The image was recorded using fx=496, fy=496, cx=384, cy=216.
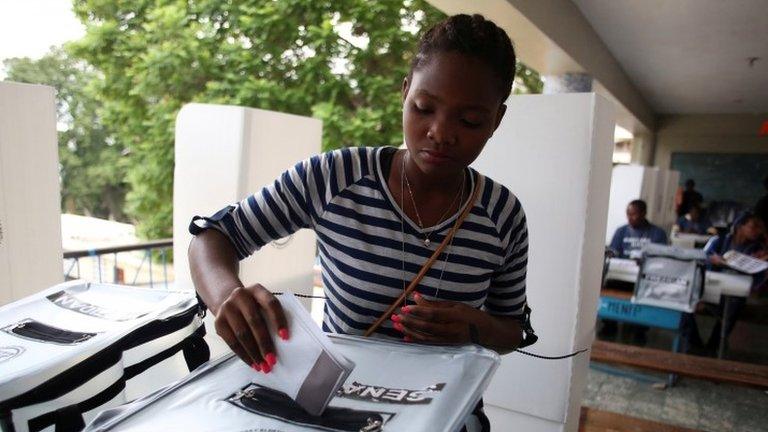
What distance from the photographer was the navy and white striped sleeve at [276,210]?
1010 mm

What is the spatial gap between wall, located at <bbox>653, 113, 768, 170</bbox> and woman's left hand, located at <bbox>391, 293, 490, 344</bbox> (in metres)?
14.4

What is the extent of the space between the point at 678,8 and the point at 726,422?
3564mm

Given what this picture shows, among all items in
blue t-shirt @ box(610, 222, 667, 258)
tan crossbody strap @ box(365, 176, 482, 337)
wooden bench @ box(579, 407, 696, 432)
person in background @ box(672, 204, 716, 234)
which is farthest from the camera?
person in background @ box(672, 204, 716, 234)

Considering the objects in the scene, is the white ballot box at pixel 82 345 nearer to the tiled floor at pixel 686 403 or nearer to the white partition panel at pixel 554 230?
the white partition panel at pixel 554 230

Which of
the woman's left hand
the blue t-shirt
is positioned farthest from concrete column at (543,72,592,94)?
the woman's left hand

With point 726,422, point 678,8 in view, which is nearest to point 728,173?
point 678,8

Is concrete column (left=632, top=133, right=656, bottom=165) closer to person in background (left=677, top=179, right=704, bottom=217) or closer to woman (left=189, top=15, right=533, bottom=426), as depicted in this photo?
person in background (left=677, top=179, right=704, bottom=217)

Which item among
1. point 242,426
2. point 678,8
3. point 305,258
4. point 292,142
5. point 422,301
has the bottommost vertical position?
point 305,258

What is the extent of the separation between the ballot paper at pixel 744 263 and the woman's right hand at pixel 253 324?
5.57 metres

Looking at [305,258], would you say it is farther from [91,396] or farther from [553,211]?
[91,396]

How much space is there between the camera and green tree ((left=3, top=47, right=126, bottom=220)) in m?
10.0

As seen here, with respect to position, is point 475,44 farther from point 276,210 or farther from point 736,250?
point 736,250

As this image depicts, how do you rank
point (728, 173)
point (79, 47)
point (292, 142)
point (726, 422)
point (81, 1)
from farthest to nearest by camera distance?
point (728, 173) < point (81, 1) < point (79, 47) < point (726, 422) < point (292, 142)

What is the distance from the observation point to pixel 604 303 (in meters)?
4.86
